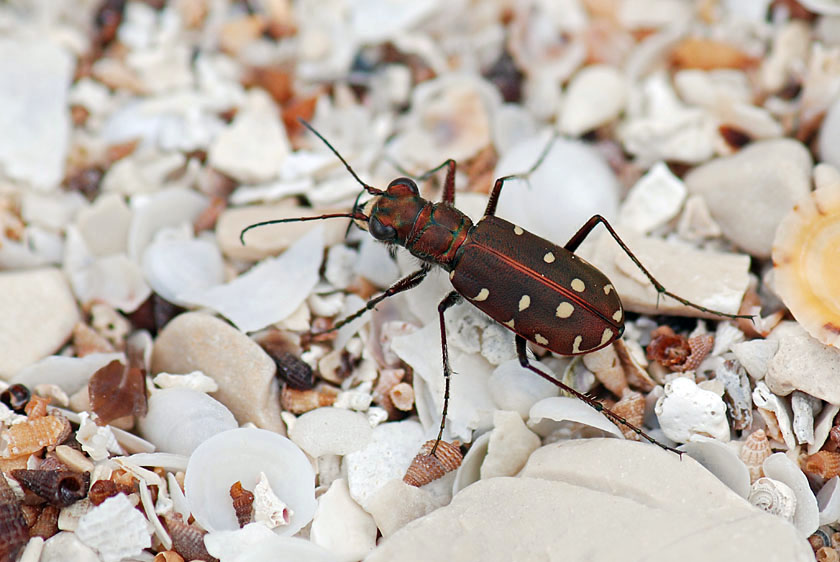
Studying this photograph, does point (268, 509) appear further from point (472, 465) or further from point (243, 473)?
A: point (472, 465)

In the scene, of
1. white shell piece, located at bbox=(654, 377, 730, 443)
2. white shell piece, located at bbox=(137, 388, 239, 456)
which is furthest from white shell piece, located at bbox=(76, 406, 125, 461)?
white shell piece, located at bbox=(654, 377, 730, 443)

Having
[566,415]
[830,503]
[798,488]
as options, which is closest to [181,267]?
[566,415]

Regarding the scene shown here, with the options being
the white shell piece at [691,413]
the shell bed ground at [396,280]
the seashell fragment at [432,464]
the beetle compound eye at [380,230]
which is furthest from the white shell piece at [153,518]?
the white shell piece at [691,413]

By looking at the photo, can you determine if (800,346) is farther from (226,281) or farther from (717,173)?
(226,281)

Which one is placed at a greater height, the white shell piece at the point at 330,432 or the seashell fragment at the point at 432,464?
the white shell piece at the point at 330,432

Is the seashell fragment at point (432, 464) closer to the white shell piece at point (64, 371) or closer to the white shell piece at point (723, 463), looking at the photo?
the white shell piece at point (723, 463)

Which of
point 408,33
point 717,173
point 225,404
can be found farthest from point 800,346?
point 408,33

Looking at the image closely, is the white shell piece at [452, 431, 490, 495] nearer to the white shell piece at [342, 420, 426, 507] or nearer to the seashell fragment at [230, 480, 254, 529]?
the white shell piece at [342, 420, 426, 507]
